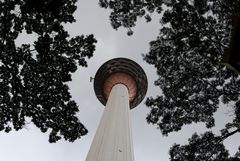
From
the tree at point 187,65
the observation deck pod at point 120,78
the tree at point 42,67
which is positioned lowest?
the tree at point 42,67

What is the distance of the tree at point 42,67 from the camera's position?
1393cm

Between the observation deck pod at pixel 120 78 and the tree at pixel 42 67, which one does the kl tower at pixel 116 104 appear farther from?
the tree at pixel 42 67

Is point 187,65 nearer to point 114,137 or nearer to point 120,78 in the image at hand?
point 114,137

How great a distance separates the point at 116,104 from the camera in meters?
31.0

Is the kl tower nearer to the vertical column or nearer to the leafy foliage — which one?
the vertical column

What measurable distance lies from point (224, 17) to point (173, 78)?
4.16m

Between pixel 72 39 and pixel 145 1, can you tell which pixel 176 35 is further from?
pixel 72 39

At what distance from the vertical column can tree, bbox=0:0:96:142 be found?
5180mm

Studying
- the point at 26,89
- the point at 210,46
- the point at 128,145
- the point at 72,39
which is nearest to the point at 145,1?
the point at 210,46

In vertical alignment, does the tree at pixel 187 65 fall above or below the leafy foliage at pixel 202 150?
above

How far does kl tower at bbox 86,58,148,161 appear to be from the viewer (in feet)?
67.1

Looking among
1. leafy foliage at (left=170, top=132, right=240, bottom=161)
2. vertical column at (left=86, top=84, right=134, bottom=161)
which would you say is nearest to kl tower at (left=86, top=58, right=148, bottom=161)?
vertical column at (left=86, top=84, right=134, bottom=161)

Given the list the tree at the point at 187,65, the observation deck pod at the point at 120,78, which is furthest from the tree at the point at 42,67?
the observation deck pod at the point at 120,78

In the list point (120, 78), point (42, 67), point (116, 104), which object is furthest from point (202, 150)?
point (120, 78)
